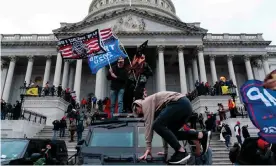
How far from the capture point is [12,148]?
7844 mm

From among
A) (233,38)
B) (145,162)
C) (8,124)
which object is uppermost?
(233,38)

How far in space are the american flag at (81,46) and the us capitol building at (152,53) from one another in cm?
1832

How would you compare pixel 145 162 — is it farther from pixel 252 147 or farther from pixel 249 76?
pixel 249 76

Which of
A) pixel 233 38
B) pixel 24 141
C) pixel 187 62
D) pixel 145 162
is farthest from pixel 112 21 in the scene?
pixel 145 162

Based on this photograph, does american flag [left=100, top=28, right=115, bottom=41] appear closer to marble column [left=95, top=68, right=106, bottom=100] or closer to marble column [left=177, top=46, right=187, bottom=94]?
marble column [left=95, top=68, right=106, bottom=100]

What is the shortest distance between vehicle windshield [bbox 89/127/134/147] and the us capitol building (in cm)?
2624

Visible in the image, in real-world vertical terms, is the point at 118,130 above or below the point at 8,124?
below

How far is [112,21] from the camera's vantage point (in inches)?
1457

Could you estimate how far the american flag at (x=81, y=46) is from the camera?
533 inches

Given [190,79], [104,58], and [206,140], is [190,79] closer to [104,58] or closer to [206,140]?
[104,58]

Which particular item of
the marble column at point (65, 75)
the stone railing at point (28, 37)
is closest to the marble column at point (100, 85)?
the marble column at point (65, 75)

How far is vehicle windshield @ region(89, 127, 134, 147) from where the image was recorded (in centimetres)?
553

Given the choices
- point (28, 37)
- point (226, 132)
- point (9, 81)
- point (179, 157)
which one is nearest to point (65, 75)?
point (9, 81)

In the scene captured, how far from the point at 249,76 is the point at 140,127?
34991 millimetres
